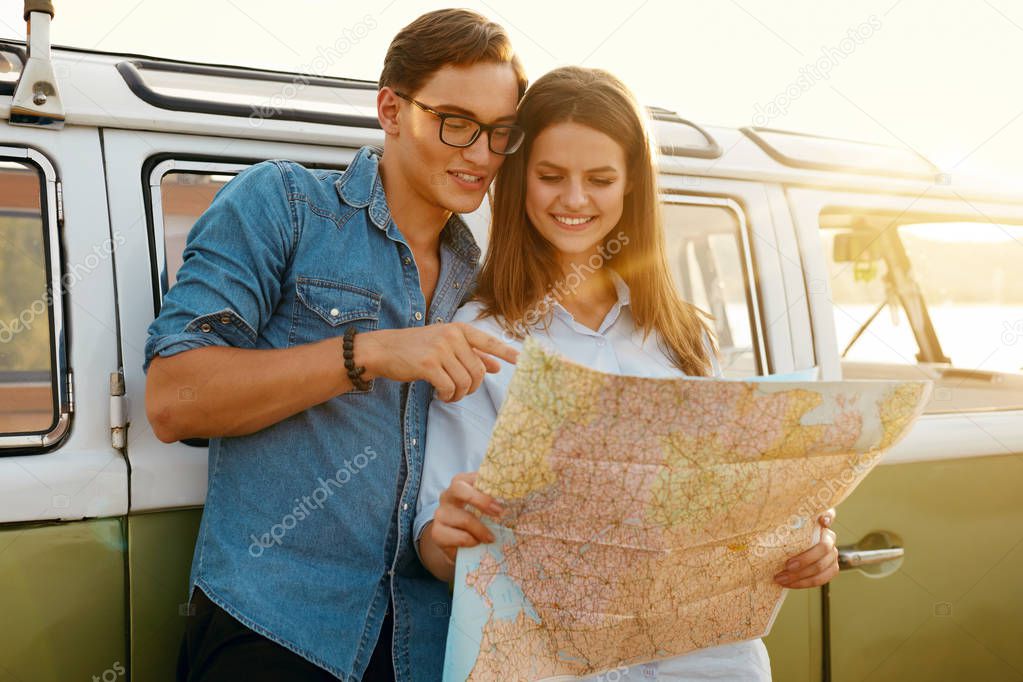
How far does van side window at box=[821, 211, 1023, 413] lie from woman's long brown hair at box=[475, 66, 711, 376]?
131 centimetres

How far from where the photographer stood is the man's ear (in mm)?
2096

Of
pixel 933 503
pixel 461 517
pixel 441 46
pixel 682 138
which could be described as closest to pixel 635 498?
pixel 461 517

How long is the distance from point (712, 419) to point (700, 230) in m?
2.17

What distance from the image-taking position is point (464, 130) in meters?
2.03

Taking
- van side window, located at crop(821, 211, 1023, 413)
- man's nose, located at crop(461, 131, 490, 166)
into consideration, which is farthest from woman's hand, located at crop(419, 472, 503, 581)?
van side window, located at crop(821, 211, 1023, 413)

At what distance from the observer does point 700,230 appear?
346cm

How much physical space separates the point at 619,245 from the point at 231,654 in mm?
1395

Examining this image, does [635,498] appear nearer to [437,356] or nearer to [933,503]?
[437,356]

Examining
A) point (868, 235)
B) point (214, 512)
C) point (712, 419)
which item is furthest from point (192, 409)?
point (868, 235)

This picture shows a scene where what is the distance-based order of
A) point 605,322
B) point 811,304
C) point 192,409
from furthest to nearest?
point 811,304
point 605,322
point 192,409

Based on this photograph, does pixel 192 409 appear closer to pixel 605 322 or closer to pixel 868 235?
pixel 605 322

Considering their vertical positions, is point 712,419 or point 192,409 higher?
point 712,419

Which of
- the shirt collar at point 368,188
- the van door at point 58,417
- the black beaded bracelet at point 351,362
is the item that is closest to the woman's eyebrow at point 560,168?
the shirt collar at point 368,188

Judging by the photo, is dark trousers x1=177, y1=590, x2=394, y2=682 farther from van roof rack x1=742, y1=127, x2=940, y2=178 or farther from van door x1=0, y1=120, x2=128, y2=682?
van roof rack x1=742, y1=127, x2=940, y2=178
